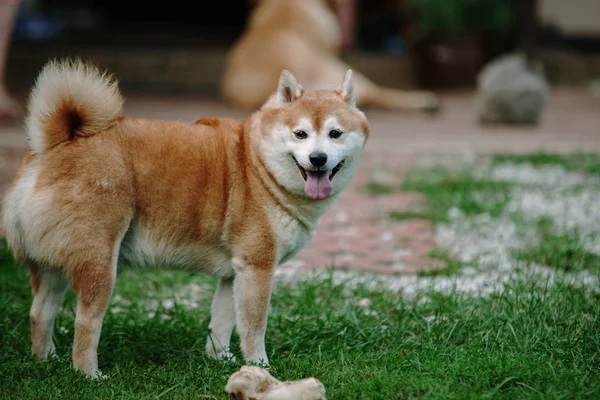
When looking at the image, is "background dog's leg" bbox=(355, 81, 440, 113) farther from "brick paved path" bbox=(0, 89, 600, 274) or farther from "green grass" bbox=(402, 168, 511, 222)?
"green grass" bbox=(402, 168, 511, 222)

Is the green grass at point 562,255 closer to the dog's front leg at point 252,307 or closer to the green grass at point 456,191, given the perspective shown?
the green grass at point 456,191

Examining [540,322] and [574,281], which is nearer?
[540,322]

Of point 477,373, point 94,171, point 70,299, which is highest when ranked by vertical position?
point 94,171

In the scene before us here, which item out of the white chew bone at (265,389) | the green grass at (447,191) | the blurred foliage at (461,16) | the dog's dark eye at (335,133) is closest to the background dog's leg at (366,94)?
the blurred foliage at (461,16)

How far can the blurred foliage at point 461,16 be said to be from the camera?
1063cm

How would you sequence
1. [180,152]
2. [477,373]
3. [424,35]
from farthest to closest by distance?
[424,35] → [180,152] → [477,373]

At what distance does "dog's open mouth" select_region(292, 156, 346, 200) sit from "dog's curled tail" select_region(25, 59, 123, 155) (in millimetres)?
809

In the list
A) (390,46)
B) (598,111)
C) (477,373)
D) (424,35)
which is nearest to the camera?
(477,373)

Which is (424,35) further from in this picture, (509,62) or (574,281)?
(574,281)

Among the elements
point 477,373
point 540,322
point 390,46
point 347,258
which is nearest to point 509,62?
point 390,46

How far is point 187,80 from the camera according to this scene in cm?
1072

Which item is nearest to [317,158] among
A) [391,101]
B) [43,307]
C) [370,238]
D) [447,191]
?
[43,307]

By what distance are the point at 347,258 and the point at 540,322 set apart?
1.64 metres

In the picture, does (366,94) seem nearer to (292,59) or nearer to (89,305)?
(292,59)
